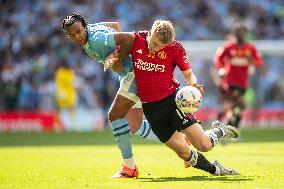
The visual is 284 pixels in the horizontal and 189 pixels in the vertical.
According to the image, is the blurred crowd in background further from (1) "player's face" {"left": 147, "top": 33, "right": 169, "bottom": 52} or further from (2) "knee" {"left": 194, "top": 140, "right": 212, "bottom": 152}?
(1) "player's face" {"left": 147, "top": 33, "right": 169, "bottom": 52}

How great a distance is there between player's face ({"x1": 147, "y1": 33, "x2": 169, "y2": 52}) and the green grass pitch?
162 centimetres

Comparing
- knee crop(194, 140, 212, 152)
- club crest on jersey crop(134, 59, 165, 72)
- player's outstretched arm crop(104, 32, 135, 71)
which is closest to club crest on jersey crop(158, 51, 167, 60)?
club crest on jersey crop(134, 59, 165, 72)

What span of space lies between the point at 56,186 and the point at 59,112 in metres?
18.2

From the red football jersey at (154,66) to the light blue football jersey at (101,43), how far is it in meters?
0.32

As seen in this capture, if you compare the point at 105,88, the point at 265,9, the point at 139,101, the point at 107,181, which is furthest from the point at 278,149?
the point at 265,9

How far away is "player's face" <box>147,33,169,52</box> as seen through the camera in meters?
9.64

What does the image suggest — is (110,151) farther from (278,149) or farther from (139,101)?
(139,101)

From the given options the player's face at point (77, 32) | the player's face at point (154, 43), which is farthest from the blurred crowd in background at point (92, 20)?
the player's face at point (154, 43)

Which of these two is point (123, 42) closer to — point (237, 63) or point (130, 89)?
point (130, 89)

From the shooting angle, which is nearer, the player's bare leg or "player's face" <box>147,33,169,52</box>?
"player's face" <box>147,33,169,52</box>

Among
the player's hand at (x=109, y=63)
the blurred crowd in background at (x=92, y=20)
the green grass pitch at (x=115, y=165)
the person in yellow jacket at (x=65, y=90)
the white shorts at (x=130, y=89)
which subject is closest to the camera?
the green grass pitch at (x=115, y=165)

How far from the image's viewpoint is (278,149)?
16.0 m

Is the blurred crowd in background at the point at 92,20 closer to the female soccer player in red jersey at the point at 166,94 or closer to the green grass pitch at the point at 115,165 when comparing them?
the green grass pitch at the point at 115,165

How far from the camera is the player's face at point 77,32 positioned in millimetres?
10203
